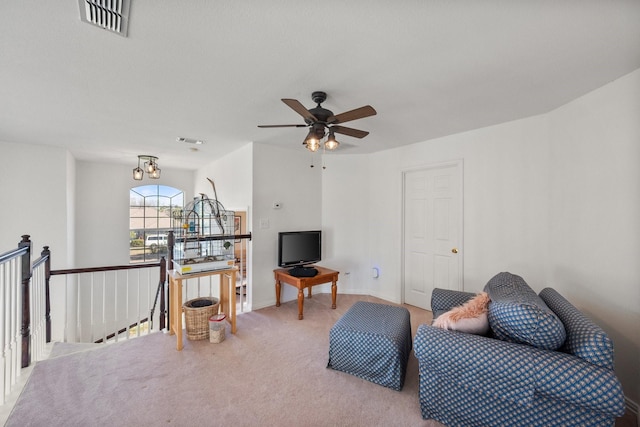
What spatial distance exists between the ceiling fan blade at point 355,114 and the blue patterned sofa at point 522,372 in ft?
5.18

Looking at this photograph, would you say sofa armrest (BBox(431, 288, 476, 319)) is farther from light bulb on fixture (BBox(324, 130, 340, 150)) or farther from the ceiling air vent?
the ceiling air vent

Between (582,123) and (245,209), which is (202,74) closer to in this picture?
(245,209)

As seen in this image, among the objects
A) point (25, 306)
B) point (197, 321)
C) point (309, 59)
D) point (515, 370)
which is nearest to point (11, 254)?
point (25, 306)

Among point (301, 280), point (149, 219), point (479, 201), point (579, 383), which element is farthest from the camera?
point (149, 219)

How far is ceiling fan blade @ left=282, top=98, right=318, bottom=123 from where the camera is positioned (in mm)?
1840

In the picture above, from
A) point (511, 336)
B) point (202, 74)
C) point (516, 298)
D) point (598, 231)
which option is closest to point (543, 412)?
point (511, 336)

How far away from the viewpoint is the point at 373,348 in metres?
2.16

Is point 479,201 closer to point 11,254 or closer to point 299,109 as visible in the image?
point 299,109

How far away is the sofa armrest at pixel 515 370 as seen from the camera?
1295 millimetres

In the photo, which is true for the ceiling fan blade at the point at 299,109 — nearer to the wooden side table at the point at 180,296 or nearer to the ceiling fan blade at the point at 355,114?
the ceiling fan blade at the point at 355,114

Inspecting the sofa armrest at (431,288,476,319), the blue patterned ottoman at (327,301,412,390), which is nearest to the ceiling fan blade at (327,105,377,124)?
the blue patterned ottoman at (327,301,412,390)

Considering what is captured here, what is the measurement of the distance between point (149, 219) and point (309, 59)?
6.02 m

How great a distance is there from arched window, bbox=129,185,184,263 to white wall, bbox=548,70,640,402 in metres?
6.59

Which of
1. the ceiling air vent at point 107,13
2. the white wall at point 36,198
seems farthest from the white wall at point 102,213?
the ceiling air vent at point 107,13
